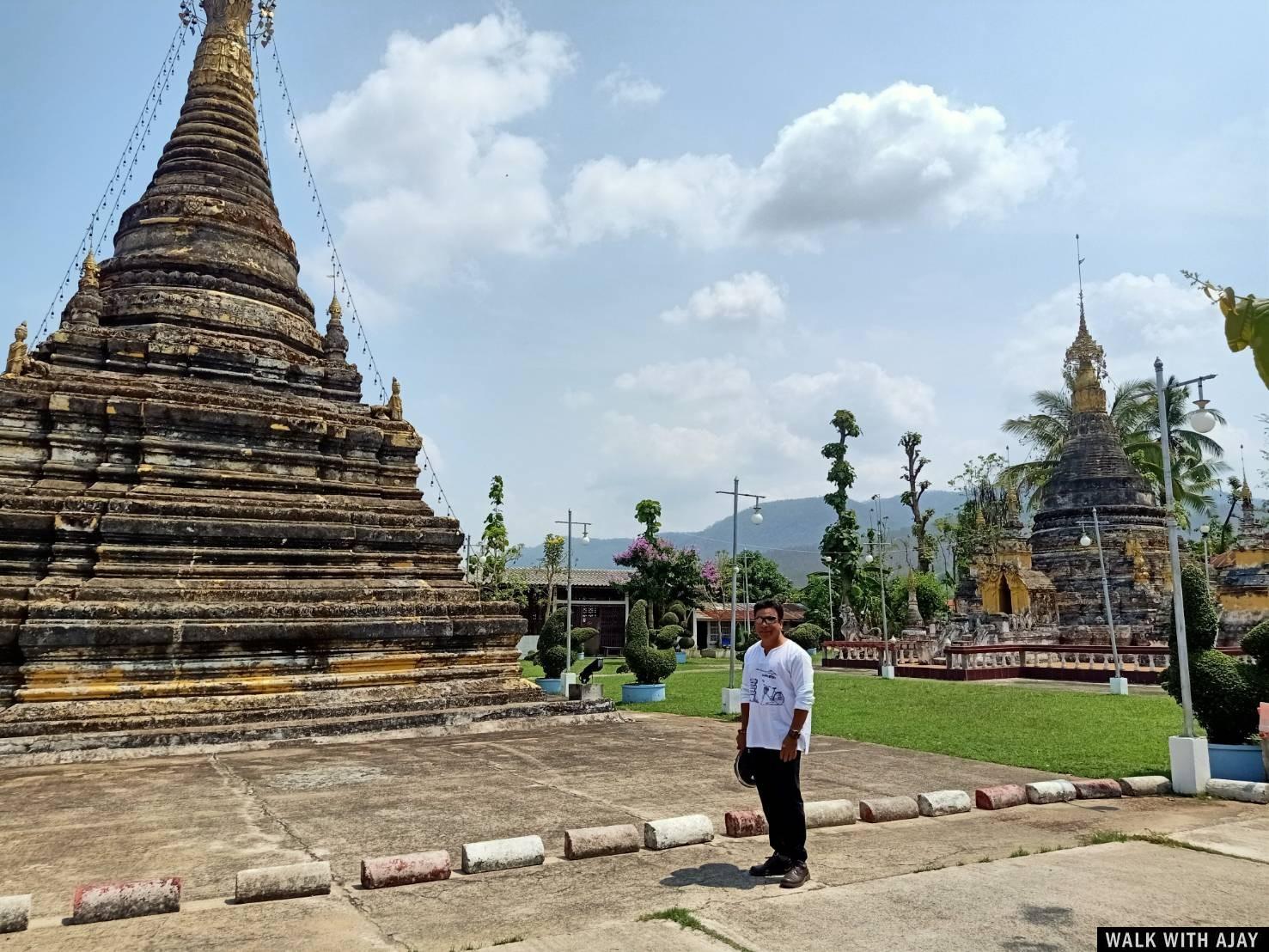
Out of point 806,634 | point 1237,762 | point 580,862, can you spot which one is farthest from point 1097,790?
point 806,634

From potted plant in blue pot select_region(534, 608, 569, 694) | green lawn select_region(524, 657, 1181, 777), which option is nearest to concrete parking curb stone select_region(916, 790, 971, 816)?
green lawn select_region(524, 657, 1181, 777)

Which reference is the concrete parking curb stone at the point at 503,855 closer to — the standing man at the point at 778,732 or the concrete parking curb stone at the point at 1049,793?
the standing man at the point at 778,732

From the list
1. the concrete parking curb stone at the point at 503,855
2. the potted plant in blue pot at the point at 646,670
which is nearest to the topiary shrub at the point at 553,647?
the potted plant in blue pot at the point at 646,670

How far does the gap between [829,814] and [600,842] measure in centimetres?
208

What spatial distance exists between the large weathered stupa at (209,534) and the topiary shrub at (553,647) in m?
7.41

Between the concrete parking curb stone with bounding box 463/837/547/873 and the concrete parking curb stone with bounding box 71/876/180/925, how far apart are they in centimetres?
179

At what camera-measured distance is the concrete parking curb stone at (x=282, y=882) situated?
534cm

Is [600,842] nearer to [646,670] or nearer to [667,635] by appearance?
[646,670]

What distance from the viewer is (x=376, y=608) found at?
47.6 feet

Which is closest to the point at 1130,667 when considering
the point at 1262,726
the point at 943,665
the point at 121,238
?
the point at 943,665

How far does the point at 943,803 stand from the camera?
7.88 metres

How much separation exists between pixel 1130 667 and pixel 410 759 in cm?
2230

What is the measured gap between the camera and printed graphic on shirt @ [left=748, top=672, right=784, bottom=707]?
6195 mm

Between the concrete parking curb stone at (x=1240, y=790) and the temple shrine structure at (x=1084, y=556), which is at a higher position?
the temple shrine structure at (x=1084, y=556)
